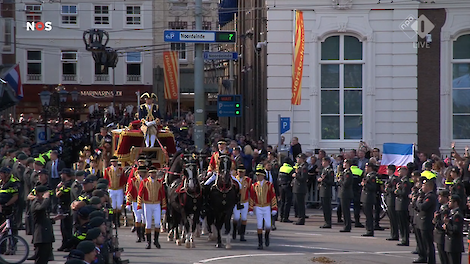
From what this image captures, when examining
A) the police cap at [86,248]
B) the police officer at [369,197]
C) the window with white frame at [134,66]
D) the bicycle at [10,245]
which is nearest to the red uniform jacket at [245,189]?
the police officer at [369,197]

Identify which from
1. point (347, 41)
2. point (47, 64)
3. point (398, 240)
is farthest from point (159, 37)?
point (398, 240)

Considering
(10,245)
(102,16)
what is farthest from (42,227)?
(102,16)

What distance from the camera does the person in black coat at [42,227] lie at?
12.9 meters

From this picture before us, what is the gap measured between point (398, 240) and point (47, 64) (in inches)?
1632

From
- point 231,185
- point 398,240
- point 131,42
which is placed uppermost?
point 131,42

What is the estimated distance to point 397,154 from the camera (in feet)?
74.0

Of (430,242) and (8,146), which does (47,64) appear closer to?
(8,146)

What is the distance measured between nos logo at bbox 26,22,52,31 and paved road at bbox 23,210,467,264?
3530cm

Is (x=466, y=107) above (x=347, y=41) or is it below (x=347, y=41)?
below

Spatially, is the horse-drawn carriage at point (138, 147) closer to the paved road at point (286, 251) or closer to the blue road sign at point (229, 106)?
the paved road at point (286, 251)

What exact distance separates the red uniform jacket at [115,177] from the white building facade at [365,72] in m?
8.93

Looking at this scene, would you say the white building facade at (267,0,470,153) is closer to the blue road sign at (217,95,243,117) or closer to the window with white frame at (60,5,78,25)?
the blue road sign at (217,95,243,117)

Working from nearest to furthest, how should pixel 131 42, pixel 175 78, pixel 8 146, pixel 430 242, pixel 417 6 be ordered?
pixel 430 242
pixel 8 146
pixel 417 6
pixel 175 78
pixel 131 42

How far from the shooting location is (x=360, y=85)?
1093 inches
